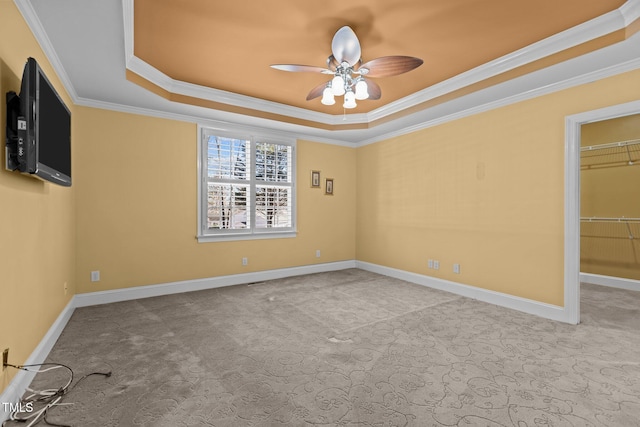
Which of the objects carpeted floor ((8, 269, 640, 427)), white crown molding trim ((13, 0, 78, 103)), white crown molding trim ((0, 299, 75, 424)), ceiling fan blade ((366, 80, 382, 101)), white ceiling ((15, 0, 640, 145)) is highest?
white ceiling ((15, 0, 640, 145))

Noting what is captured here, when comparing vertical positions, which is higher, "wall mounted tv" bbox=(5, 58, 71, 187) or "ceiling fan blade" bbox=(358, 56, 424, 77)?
"ceiling fan blade" bbox=(358, 56, 424, 77)

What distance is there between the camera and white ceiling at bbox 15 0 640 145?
7.17ft

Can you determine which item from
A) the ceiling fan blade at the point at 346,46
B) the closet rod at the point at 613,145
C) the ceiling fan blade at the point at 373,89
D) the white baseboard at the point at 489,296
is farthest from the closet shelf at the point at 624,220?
the ceiling fan blade at the point at 346,46

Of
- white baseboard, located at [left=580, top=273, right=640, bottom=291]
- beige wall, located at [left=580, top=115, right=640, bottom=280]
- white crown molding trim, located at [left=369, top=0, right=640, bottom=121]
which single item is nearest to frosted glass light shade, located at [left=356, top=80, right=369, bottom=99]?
white crown molding trim, located at [left=369, top=0, right=640, bottom=121]

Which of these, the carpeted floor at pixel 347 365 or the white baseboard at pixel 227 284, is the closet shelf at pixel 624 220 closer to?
the carpeted floor at pixel 347 365

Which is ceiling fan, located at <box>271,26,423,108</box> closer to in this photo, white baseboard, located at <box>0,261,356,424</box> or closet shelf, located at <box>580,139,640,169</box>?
white baseboard, located at <box>0,261,356,424</box>

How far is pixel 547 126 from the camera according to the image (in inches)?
134

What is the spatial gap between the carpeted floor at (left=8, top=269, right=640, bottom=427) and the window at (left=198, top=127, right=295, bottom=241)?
134cm

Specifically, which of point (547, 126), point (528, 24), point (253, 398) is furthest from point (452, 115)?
point (253, 398)

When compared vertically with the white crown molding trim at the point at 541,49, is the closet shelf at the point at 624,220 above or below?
below

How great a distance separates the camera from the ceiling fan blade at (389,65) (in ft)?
8.08

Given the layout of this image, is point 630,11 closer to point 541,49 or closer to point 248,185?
point 541,49

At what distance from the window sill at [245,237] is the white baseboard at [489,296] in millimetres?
1808

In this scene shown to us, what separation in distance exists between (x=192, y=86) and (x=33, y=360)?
3098 millimetres
